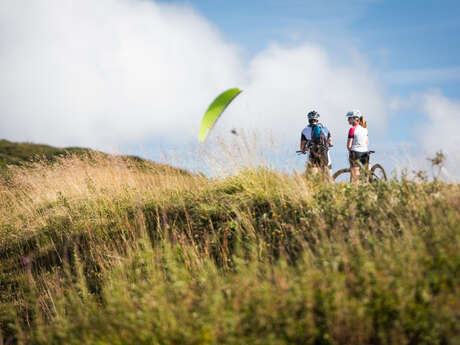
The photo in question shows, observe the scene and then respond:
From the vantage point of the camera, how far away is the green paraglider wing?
265 inches

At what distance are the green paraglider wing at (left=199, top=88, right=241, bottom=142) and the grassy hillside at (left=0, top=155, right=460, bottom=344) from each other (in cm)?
120

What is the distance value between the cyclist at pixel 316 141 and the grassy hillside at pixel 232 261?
7.17 feet

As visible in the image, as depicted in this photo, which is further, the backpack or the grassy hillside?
the backpack

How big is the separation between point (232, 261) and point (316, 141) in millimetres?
4316

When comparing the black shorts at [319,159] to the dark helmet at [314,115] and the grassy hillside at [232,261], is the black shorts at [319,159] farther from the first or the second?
the grassy hillside at [232,261]

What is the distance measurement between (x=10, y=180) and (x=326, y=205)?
368 inches

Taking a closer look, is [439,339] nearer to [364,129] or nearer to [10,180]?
[364,129]

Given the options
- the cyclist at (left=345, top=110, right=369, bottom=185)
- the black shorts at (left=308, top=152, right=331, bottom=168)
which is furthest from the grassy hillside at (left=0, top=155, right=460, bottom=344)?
the cyclist at (left=345, top=110, right=369, bottom=185)

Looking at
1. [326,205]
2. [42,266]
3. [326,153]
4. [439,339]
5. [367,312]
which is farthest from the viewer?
[326,153]

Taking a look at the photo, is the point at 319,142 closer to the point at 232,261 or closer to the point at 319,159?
the point at 319,159

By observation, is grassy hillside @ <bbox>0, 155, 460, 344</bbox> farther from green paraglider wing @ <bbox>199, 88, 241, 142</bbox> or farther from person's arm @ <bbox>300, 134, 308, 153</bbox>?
person's arm @ <bbox>300, 134, 308, 153</bbox>

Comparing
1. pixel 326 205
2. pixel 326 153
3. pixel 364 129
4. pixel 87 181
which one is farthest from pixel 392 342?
pixel 87 181

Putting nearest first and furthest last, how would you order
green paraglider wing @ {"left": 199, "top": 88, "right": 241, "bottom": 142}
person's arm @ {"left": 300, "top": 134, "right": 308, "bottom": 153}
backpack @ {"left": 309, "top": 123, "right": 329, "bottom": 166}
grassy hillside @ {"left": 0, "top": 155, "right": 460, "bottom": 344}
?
grassy hillside @ {"left": 0, "top": 155, "right": 460, "bottom": 344}
green paraglider wing @ {"left": 199, "top": 88, "right": 241, "bottom": 142}
backpack @ {"left": 309, "top": 123, "right": 329, "bottom": 166}
person's arm @ {"left": 300, "top": 134, "right": 308, "bottom": 153}

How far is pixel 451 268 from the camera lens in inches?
125
